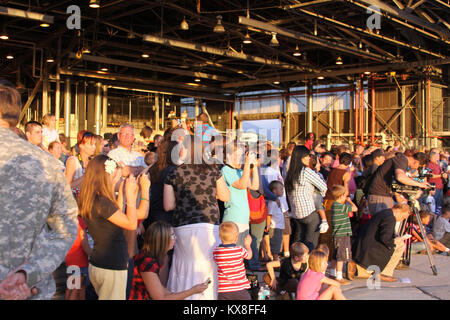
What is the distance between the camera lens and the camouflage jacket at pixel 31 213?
1946 millimetres

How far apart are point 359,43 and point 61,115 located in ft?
41.8

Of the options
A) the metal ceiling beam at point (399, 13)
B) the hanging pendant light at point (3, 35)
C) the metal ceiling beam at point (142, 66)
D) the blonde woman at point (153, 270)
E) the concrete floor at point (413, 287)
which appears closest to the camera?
the blonde woman at point (153, 270)

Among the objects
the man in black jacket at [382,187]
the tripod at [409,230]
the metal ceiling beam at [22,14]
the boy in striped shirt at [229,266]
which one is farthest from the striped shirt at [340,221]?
the metal ceiling beam at [22,14]

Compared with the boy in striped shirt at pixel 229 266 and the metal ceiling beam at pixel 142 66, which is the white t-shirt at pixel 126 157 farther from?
the metal ceiling beam at pixel 142 66

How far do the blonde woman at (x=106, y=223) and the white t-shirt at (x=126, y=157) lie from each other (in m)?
2.05

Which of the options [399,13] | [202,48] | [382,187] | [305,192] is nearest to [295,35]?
[399,13]

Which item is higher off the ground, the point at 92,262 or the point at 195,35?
the point at 195,35

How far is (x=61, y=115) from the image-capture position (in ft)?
70.5

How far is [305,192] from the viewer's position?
22.2 ft

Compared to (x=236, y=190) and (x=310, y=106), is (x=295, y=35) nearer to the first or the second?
(x=236, y=190)

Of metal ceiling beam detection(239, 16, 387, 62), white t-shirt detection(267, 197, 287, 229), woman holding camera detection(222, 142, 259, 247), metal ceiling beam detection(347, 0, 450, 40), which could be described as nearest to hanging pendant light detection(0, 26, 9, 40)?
metal ceiling beam detection(239, 16, 387, 62)

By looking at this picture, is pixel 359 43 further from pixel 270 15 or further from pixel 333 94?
pixel 333 94
